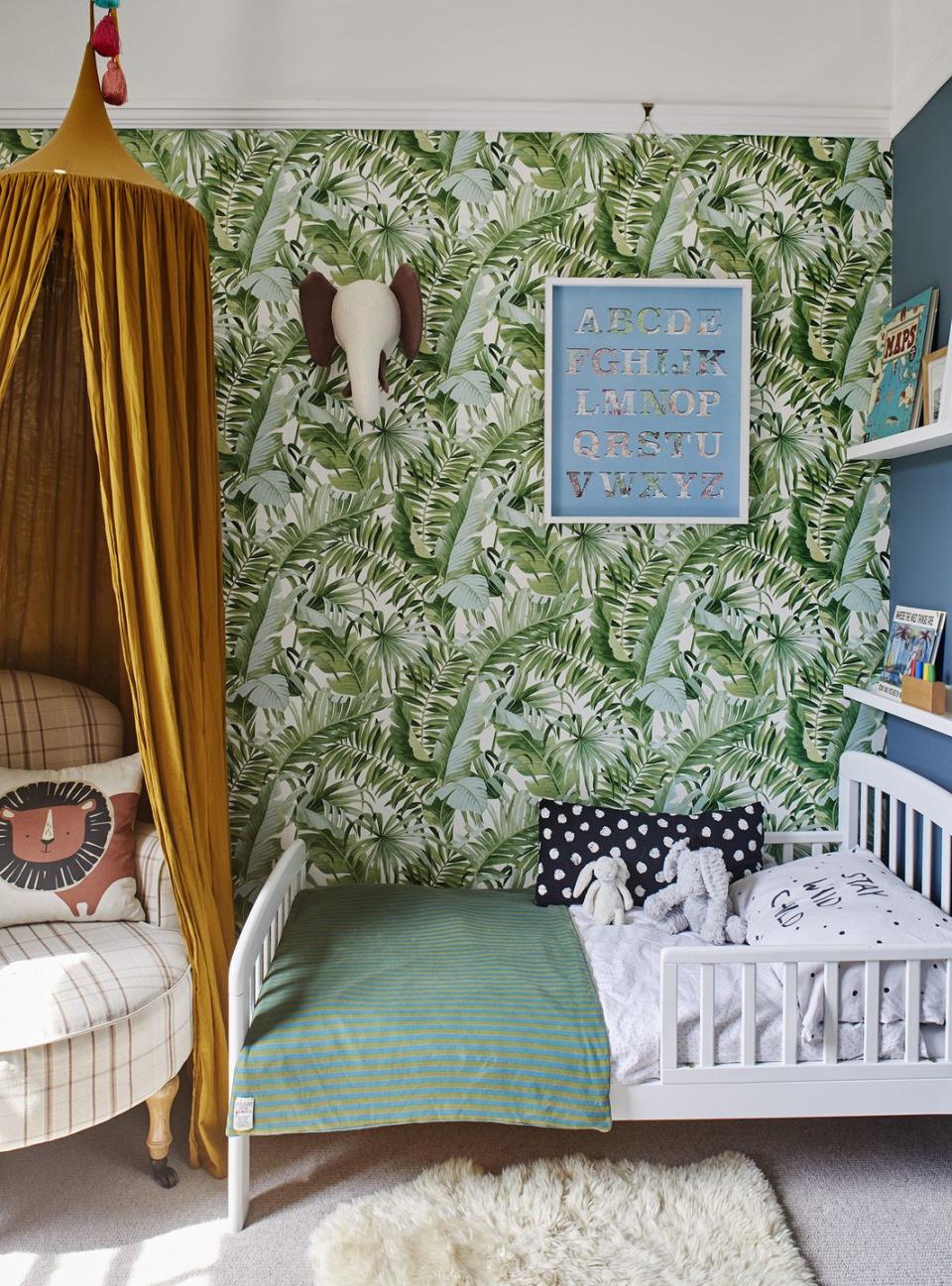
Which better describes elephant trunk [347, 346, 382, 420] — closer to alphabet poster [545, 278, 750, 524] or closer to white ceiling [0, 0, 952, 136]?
alphabet poster [545, 278, 750, 524]

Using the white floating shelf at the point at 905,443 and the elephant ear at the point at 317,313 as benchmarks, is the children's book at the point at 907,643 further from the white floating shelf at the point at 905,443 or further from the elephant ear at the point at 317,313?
the elephant ear at the point at 317,313

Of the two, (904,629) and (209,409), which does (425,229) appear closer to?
(209,409)

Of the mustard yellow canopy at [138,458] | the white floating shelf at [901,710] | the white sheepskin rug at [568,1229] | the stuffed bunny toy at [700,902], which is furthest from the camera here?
the stuffed bunny toy at [700,902]

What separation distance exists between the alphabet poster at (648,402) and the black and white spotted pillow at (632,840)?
0.81 meters

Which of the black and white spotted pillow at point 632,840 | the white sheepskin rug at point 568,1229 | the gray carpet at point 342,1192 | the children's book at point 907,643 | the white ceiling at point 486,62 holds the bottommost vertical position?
the gray carpet at point 342,1192

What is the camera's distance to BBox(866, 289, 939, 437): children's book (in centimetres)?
246

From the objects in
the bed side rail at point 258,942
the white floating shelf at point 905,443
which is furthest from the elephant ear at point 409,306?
the bed side rail at point 258,942

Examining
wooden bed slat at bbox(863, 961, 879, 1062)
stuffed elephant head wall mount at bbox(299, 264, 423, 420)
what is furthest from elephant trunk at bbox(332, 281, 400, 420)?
wooden bed slat at bbox(863, 961, 879, 1062)

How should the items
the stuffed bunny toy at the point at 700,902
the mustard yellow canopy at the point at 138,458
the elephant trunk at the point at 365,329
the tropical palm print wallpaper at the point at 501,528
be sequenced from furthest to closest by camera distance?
the tropical palm print wallpaper at the point at 501,528 < the elephant trunk at the point at 365,329 < the stuffed bunny toy at the point at 700,902 < the mustard yellow canopy at the point at 138,458

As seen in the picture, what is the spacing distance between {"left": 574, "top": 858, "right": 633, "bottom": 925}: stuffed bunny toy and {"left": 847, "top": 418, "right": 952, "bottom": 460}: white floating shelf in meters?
1.27

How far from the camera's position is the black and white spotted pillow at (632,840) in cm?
260

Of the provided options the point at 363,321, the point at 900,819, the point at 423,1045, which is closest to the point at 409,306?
the point at 363,321

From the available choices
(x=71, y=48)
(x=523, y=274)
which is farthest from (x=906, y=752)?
(x=71, y=48)

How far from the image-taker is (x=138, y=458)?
2049mm
